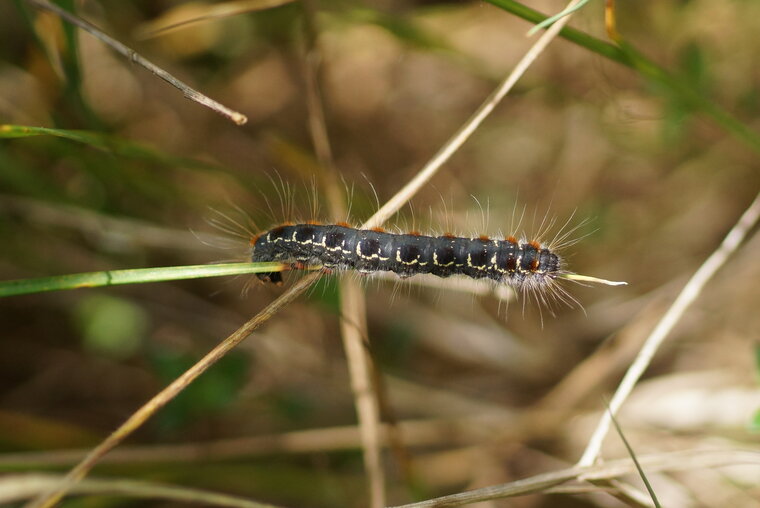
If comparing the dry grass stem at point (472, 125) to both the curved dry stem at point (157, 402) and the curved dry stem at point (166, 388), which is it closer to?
the curved dry stem at point (166, 388)

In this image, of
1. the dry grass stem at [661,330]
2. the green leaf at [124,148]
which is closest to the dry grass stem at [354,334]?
the green leaf at [124,148]

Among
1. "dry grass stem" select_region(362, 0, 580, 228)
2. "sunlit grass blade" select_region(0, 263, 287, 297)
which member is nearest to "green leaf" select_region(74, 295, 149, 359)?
"sunlit grass blade" select_region(0, 263, 287, 297)

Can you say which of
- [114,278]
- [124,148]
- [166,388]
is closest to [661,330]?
[166,388]

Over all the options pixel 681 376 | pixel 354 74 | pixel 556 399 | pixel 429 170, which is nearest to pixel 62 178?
pixel 354 74

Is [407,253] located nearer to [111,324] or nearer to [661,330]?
[661,330]

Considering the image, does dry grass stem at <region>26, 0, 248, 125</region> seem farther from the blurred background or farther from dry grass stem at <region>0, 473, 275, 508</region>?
dry grass stem at <region>0, 473, 275, 508</region>
